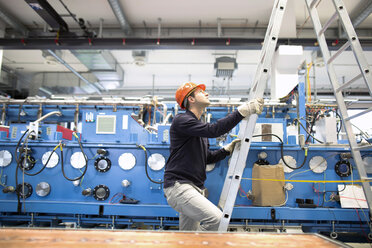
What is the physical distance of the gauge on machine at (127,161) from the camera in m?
3.40

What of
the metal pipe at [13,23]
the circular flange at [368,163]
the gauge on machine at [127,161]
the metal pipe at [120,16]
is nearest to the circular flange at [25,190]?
the gauge on machine at [127,161]

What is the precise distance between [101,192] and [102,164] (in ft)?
1.17

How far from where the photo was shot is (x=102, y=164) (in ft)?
11.2

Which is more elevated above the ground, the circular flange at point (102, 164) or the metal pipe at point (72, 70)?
the metal pipe at point (72, 70)

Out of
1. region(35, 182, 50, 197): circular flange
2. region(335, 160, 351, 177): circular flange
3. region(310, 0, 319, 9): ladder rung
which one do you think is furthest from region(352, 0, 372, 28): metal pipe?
region(35, 182, 50, 197): circular flange

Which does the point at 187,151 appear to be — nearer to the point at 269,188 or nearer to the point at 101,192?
the point at 269,188

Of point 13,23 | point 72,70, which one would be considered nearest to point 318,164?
point 13,23

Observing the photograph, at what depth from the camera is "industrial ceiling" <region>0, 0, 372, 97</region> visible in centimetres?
550

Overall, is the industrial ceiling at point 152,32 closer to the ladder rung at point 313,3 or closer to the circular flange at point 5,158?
the ladder rung at point 313,3

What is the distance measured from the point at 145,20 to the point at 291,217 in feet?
17.1

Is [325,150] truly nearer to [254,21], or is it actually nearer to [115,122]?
[115,122]

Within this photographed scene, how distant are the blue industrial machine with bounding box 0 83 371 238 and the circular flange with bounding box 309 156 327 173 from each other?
0.5 inches

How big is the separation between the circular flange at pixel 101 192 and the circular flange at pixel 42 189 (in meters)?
0.64

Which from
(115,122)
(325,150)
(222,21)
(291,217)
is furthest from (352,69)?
(115,122)
